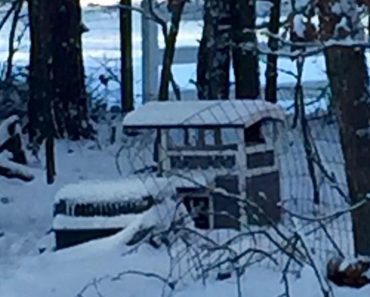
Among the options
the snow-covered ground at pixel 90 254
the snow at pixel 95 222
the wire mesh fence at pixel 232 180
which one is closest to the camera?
the snow-covered ground at pixel 90 254

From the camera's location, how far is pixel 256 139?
7.08 m

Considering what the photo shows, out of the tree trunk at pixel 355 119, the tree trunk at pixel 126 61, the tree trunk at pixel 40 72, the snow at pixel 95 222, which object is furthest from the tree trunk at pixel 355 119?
the tree trunk at pixel 126 61

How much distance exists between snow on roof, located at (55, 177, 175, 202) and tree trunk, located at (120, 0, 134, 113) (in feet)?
18.7

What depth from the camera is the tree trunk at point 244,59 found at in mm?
9062

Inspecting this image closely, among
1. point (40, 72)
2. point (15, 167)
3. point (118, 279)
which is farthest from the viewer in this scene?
point (40, 72)

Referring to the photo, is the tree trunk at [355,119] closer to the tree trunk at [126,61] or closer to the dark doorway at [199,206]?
the dark doorway at [199,206]

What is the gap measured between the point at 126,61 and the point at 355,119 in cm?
705

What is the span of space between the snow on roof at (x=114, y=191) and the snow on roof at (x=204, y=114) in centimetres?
43

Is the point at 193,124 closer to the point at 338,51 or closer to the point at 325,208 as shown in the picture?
the point at 325,208

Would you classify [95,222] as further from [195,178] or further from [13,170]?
[13,170]

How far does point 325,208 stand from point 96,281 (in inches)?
84.1

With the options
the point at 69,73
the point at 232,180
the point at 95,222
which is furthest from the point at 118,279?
the point at 69,73

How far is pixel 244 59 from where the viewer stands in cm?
927

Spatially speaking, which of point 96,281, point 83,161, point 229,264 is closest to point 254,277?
point 229,264
